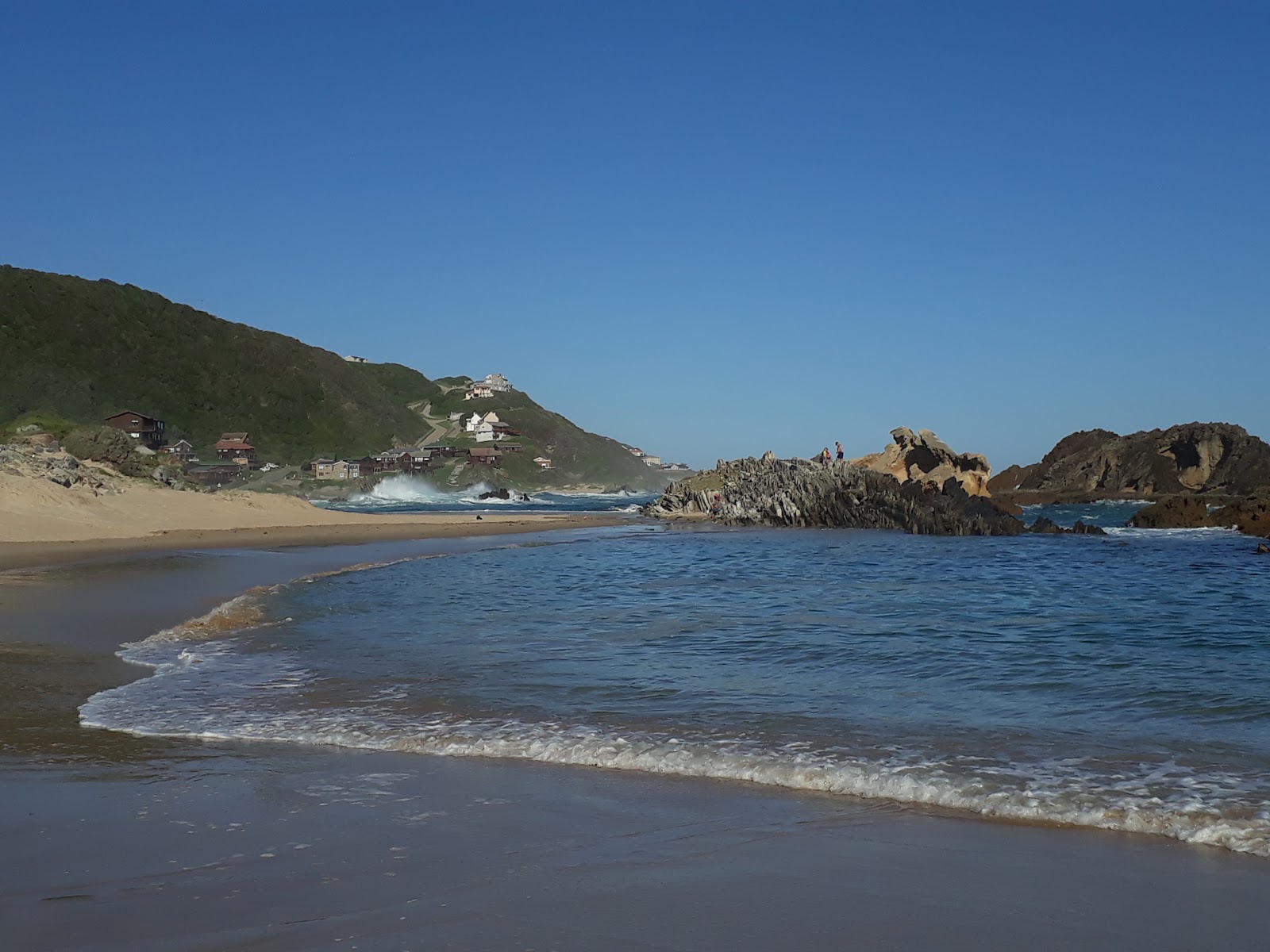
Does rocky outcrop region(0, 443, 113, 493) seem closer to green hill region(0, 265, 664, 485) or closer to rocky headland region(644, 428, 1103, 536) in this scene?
rocky headland region(644, 428, 1103, 536)

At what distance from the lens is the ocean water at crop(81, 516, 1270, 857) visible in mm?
5992

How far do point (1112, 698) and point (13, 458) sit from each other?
32.7m

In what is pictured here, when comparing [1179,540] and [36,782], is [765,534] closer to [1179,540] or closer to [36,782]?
[1179,540]

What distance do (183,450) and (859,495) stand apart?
104693mm

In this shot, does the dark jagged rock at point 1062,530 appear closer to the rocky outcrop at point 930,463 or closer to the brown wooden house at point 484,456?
the rocky outcrop at point 930,463

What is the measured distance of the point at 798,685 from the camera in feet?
28.5

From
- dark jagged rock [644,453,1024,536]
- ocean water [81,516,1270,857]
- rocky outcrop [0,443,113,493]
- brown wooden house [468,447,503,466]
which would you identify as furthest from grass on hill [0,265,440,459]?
ocean water [81,516,1270,857]

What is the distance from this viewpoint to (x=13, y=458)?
1260 inches

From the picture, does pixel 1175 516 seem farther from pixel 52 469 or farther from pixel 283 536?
pixel 52 469

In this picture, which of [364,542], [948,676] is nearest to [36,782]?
[948,676]

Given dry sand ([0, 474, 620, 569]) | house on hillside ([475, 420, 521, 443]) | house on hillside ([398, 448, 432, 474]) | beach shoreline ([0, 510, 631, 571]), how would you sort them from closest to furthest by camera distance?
1. beach shoreline ([0, 510, 631, 571])
2. dry sand ([0, 474, 620, 569])
3. house on hillside ([398, 448, 432, 474])
4. house on hillside ([475, 420, 521, 443])

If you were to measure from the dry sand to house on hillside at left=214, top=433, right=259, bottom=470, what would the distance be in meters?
95.4

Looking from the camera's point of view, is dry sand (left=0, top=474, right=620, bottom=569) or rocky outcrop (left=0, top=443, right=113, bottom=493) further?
Result: rocky outcrop (left=0, top=443, right=113, bottom=493)

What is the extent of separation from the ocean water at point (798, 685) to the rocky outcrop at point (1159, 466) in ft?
199
